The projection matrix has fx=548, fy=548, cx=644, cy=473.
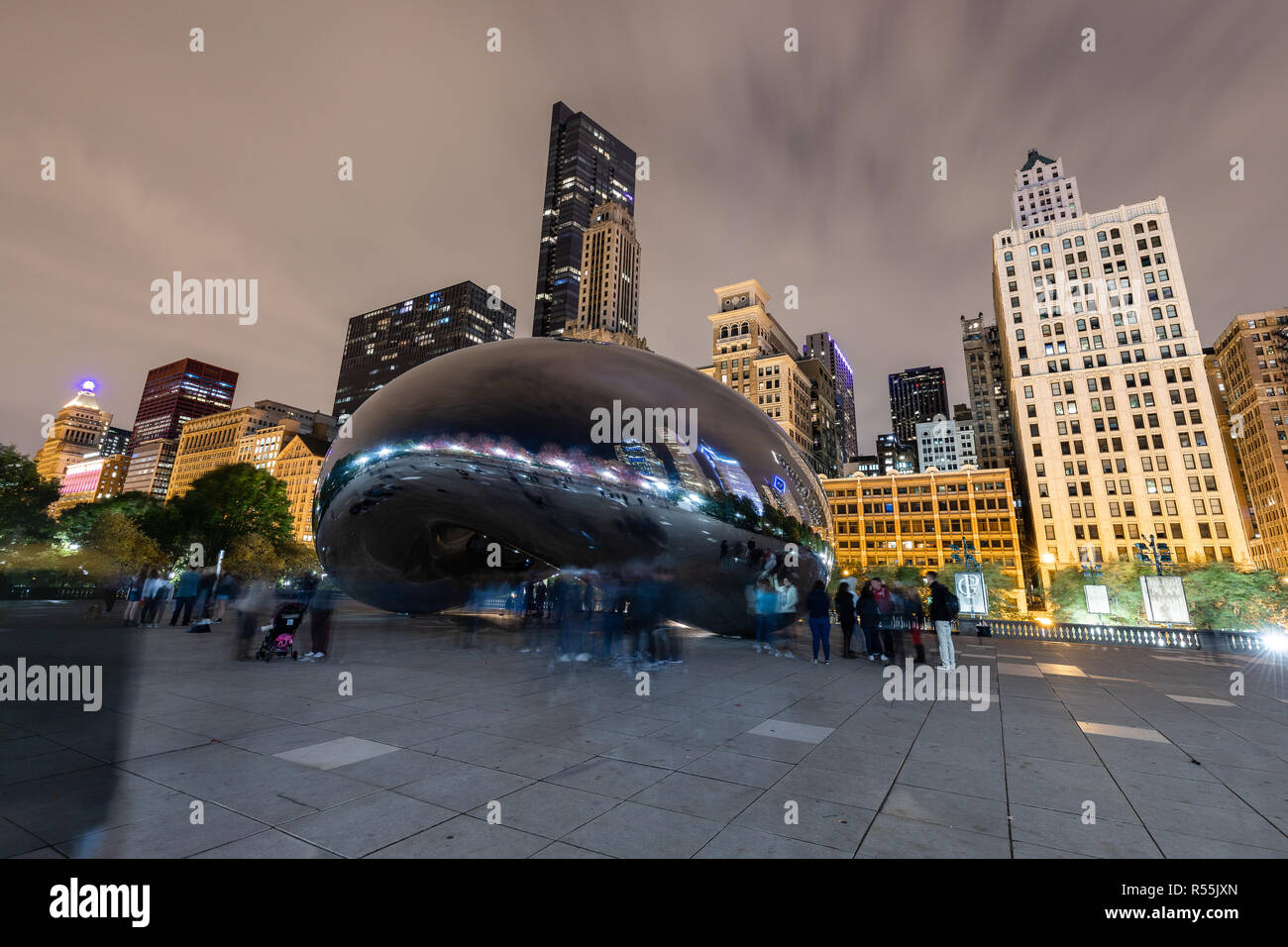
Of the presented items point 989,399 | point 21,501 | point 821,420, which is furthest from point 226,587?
point 989,399

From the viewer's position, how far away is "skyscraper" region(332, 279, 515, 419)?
6998 inches

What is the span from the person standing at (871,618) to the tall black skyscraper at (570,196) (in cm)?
15689

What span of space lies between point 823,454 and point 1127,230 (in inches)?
2725

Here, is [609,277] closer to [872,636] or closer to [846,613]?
[846,613]

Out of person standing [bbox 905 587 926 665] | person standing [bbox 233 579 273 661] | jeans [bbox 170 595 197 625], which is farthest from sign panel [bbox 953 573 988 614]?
jeans [bbox 170 595 197 625]

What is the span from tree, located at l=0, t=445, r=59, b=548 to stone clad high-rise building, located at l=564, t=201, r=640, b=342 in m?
110

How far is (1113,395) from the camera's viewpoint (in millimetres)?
83125

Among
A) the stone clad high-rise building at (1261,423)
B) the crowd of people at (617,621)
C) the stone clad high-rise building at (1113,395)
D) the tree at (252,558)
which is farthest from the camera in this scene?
the stone clad high-rise building at (1261,423)

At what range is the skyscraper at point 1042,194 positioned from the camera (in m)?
124

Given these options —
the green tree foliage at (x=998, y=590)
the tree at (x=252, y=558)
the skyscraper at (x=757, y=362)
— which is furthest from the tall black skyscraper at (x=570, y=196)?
the tree at (x=252, y=558)

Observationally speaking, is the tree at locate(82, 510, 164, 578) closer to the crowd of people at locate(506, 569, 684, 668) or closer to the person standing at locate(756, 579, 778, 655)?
the crowd of people at locate(506, 569, 684, 668)

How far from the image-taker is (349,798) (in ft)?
11.9

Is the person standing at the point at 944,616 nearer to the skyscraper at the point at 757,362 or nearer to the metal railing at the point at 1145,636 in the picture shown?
the metal railing at the point at 1145,636
